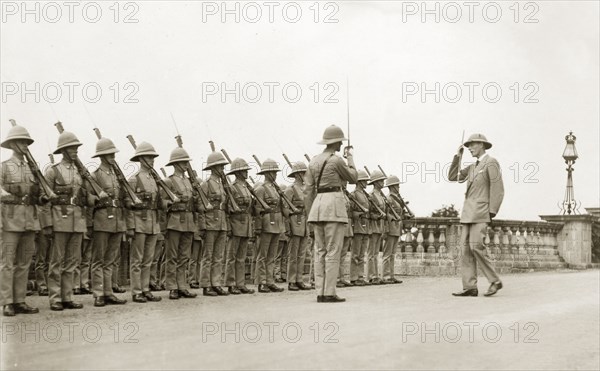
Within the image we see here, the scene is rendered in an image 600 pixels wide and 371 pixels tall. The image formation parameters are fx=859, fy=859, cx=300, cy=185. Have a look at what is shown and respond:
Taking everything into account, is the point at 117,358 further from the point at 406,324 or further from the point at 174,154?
the point at 174,154

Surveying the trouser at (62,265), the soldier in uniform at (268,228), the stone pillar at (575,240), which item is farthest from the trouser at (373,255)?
the trouser at (62,265)

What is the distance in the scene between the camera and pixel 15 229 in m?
9.85

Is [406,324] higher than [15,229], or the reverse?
[15,229]

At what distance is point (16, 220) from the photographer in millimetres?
9867

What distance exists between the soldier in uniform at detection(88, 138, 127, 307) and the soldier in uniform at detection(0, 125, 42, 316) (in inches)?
43.9

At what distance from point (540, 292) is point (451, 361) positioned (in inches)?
216

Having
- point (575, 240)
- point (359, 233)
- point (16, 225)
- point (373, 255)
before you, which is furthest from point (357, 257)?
point (575, 240)

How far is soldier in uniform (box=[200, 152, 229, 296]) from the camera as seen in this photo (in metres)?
12.9

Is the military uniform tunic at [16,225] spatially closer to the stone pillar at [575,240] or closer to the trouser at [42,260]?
the trouser at [42,260]

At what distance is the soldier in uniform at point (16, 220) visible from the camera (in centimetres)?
984

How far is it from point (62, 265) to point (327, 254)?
10.7 feet

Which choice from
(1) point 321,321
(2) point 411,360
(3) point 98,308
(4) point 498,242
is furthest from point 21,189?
(4) point 498,242

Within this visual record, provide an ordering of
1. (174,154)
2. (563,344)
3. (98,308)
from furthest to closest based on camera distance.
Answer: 1. (174,154)
2. (98,308)
3. (563,344)

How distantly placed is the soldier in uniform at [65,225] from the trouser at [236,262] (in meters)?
3.29
